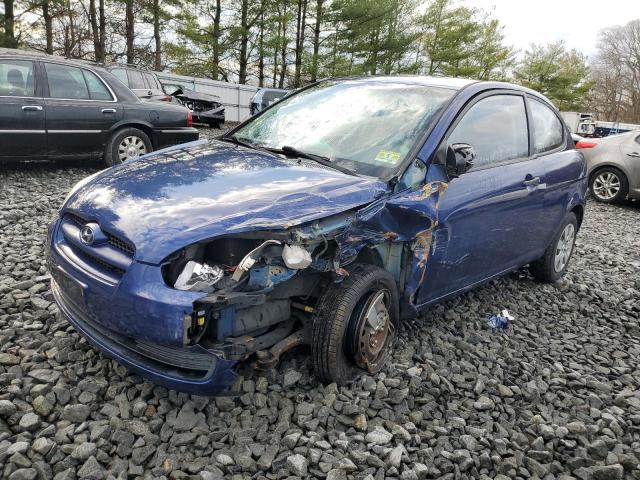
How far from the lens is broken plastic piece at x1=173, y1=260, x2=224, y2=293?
2.05 m

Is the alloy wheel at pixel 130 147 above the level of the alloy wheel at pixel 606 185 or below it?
above

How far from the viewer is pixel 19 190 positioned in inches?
233

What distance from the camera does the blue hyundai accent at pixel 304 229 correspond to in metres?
2.10

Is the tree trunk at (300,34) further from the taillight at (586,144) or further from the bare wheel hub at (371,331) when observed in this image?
the bare wheel hub at (371,331)

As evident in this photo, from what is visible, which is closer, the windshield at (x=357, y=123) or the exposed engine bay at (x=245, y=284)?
the exposed engine bay at (x=245, y=284)

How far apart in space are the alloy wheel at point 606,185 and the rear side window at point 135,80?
31.8ft

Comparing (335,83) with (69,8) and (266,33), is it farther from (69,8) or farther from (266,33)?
(266,33)

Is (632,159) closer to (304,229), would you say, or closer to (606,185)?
(606,185)

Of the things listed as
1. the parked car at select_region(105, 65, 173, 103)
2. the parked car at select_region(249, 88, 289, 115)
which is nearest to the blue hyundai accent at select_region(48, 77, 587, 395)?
the parked car at select_region(105, 65, 173, 103)

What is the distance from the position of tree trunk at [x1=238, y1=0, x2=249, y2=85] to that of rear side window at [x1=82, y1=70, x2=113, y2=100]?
23.1 metres

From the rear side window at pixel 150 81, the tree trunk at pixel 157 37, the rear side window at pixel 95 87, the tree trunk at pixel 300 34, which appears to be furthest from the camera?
the tree trunk at pixel 300 34

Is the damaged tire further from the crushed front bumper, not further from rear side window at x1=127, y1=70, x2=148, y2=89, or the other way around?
the crushed front bumper

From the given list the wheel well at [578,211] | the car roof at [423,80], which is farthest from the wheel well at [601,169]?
the car roof at [423,80]

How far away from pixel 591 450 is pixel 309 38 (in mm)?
29571
